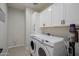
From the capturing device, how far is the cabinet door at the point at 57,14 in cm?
154

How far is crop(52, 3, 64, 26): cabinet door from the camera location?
5.07ft

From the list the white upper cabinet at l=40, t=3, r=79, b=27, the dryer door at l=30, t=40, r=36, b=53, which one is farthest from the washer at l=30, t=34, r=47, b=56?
the white upper cabinet at l=40, t=3, r=79, b=27

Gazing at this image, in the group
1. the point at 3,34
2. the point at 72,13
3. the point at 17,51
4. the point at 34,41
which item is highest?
the point at 72,13

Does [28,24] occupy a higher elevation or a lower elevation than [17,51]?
higher

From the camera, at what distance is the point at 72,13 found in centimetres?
131

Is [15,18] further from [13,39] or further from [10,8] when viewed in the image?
[13,39]

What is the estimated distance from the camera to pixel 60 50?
3.67 ft

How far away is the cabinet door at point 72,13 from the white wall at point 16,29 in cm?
70

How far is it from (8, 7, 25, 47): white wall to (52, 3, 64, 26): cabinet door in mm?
630

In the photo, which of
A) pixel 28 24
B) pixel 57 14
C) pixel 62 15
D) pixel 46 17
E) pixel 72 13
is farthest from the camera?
pixel 46 17

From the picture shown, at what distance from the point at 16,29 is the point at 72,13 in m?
0.89

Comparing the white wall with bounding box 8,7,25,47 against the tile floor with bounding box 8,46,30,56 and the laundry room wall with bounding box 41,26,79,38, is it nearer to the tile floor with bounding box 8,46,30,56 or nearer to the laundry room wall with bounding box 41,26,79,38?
the tile floor with bounding box 8,46,30,56

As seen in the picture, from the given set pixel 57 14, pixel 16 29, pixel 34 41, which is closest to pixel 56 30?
pixel 57 14

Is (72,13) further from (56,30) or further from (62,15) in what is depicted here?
(56,30)
